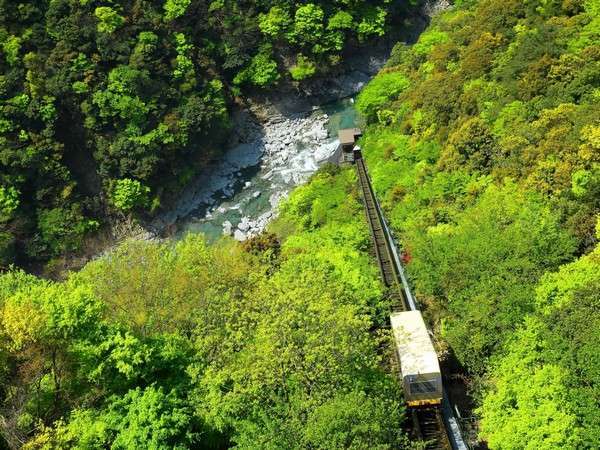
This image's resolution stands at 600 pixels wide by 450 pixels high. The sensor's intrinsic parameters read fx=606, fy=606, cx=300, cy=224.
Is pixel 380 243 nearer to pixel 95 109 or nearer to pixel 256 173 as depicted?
pixel 256 173

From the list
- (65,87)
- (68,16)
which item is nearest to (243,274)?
(65,87)

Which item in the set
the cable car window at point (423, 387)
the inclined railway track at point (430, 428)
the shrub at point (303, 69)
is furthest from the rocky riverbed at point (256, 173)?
the cable car window at point (423, 387)

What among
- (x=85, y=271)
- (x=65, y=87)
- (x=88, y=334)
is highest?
(x=65, y=87)

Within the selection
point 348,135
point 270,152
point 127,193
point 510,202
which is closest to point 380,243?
point 510,202

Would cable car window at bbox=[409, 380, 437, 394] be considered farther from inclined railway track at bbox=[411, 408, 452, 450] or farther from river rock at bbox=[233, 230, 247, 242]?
river rock at bbox=[233, 230, 247, 242]

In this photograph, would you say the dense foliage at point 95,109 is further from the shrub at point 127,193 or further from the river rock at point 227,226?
the river rock at point 227,226

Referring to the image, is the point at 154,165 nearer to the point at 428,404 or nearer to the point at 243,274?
the point at 243,274
